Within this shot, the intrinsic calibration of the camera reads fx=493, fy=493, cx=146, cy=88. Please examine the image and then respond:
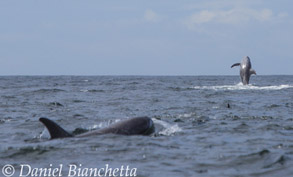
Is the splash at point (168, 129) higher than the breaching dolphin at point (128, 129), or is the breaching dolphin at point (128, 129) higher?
the breaching dolphin at point (128, 129)

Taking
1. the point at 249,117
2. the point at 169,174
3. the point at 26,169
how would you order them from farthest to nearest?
the point at 249,117 → the point at 26,169 → the point at 169,174

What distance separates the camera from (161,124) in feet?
48.4

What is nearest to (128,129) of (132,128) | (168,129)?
(132,128)

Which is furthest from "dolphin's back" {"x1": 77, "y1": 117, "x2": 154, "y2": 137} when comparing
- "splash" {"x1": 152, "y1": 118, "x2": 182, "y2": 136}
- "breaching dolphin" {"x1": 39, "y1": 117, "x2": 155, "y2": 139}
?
"splash" {"x1": 152, "y1": 118, "x2": 182, "y2": 136}

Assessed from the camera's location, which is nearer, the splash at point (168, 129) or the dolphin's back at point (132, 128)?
the dolphin's back at point (132, 128)

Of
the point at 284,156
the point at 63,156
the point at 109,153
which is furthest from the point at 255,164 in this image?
the point at 63,156

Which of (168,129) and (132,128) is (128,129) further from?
(168,129)

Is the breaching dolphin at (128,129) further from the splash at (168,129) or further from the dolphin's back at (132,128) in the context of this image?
the splash at (168,129)

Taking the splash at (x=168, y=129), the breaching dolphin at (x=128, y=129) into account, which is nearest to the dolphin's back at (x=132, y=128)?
the breaching dolphin at (x=128, y=129)

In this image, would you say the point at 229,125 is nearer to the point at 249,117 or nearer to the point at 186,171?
the point at 249,117

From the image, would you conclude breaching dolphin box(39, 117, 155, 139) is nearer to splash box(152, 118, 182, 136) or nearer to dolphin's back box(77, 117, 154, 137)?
dolphin's back box(77, 117, 154, 137)

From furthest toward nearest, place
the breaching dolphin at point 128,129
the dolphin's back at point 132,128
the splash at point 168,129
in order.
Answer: the splash at point 168,129 < the dolphin's back at point 132,128 < the breaching dolphin at point 128,129

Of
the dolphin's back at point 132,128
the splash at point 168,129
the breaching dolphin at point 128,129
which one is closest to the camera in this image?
the breaching dolphin at point 128,129

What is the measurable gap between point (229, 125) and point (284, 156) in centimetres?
529
